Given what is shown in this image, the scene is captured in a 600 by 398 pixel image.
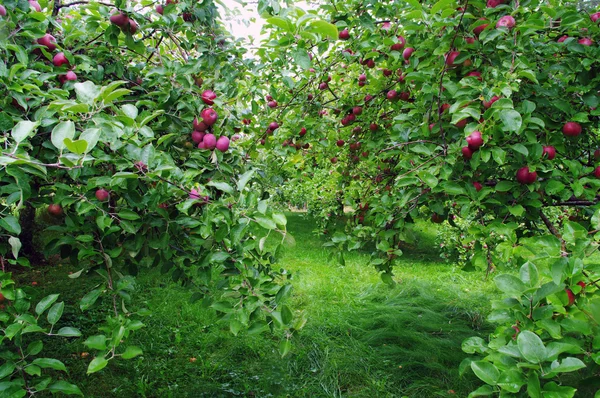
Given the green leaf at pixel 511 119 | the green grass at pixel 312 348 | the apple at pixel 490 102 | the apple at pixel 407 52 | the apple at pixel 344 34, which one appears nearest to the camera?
the green leaf at pixel 511 119

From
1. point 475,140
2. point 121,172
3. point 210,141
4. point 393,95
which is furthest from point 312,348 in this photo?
point 121,172

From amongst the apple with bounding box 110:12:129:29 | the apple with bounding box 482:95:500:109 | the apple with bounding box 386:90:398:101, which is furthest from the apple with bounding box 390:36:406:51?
the apple with bounding box 110:12:129:29

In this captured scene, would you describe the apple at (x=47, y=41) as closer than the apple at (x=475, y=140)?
No

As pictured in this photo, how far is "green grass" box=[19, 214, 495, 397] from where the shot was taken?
8.12 ft

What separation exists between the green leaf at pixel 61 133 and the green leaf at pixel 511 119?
1.12m

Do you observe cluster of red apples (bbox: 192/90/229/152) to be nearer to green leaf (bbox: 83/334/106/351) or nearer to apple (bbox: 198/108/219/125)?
apple (bbox: 198/108/219/125)

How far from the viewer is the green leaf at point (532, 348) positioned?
2.40ft

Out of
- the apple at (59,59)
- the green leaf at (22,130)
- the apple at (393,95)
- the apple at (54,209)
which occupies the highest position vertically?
the apple at (393,95)

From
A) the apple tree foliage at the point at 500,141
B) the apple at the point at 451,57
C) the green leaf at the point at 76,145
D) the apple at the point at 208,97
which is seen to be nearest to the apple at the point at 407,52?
the apple tree foliage at the point at 500,141

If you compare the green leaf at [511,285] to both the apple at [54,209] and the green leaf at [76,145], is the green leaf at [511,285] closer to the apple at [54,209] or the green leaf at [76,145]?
the green leaf at [76,145]

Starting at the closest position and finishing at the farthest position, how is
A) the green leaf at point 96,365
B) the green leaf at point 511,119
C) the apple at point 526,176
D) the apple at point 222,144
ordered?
the green leaf at point 96,365 → the green leaf at point 511,119 → the apple at point 526,176 → the apple at point 222,144

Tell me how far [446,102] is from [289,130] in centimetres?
91

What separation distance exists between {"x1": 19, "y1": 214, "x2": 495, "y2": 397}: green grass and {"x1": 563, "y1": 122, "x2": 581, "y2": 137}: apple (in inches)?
47.8

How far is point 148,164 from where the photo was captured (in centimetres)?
102
